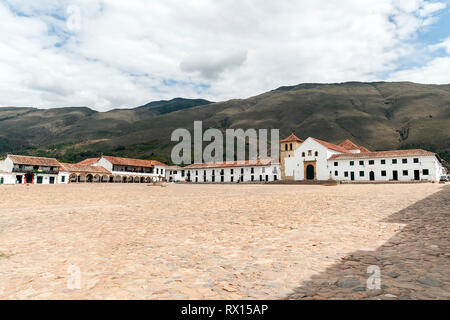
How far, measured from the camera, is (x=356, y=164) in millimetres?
52000

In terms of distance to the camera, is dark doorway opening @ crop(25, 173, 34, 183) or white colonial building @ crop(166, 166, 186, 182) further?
white colonial building @ crop(166, 166, 186, 182)

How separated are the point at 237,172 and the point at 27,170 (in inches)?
1719

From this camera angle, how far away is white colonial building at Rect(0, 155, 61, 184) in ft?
182

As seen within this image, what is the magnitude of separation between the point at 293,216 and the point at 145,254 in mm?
6002

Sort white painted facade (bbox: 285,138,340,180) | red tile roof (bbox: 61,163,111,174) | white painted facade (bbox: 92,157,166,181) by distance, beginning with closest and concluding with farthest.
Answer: white painted facade (bbox: 285,138,340,180)
red tile roof (bbox: 61,163,111,174)
white painted facade (bbox: 92,157,166,181)

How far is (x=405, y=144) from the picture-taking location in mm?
107125

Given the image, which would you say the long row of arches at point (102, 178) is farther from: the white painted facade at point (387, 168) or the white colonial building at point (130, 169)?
the white painted facade at point (387, 168)

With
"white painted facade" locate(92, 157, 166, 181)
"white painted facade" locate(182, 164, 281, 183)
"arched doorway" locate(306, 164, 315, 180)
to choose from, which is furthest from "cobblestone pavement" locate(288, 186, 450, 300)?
"white painted facade" locate(92, 157, 166, 181)

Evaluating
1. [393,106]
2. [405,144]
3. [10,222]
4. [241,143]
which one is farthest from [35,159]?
[393,106]

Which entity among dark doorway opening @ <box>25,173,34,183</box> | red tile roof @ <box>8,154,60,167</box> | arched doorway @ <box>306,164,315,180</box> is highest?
red tile roof @ <box>8,154,60,167</box>

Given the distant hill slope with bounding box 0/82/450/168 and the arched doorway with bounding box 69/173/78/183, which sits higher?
the distant hill slope with bounding box 0/82/450/168

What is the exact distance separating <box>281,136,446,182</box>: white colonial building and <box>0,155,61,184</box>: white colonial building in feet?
159

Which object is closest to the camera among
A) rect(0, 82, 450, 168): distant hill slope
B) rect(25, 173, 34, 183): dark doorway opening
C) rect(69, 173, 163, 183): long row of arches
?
rect(25, 173, 34, 183): dark doorway opening

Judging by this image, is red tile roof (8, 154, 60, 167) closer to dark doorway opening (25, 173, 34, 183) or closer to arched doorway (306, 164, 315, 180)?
dark doorway opening (25, 173, 34, 183)
